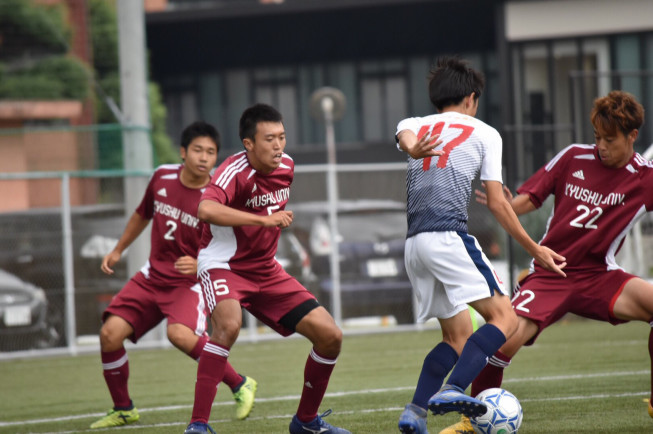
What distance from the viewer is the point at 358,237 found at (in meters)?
14.0

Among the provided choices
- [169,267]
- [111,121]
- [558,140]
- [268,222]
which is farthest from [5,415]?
[111,121]

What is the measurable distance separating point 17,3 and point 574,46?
527 inches

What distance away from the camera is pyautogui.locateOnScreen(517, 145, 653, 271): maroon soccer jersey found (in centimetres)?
594

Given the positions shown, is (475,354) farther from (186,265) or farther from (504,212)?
(186,265)

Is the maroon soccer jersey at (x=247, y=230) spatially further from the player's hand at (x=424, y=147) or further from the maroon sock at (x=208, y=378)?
the player's hand at (x=424, y=147)

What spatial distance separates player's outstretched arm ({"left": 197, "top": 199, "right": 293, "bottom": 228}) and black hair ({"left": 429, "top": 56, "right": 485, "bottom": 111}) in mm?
1048

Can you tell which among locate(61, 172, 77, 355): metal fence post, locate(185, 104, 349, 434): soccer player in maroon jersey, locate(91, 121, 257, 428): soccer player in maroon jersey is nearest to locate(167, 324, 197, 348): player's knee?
locate(91, 121, 257, 428): soccer player in maroon jersey

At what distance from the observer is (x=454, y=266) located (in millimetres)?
5195

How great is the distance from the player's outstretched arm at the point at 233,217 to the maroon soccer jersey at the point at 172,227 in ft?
5.91

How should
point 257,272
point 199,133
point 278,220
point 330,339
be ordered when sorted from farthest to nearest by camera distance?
point 199,133 < point 257,272 < point 330,339 < point 278,220

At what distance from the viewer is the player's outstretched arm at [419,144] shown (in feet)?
16.5

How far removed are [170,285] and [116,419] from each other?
40.6 inches

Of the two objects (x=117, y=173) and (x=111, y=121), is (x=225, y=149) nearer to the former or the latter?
(x=111, y=121)

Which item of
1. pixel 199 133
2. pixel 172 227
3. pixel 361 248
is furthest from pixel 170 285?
pixel 361 248
